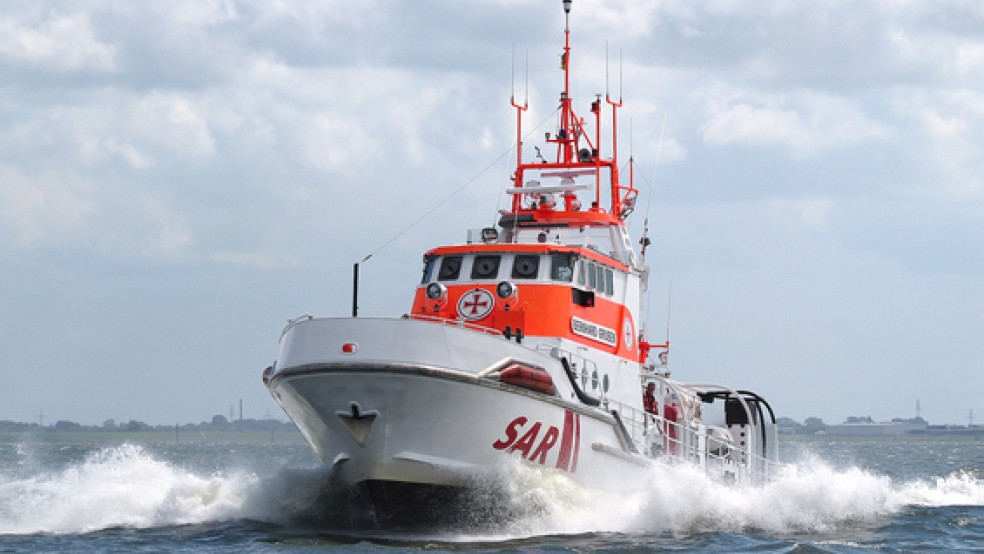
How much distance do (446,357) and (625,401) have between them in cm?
530

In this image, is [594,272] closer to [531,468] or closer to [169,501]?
[531,468]

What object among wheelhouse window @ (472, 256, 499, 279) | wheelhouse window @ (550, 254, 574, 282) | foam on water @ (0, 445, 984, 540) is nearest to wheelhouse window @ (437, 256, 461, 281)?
wheelhouse window @ (472, 256, 499, 279)

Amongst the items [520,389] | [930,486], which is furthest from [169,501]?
[930,486]

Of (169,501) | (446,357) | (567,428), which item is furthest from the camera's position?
(169,501)

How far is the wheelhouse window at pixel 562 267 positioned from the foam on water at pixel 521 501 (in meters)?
3.30

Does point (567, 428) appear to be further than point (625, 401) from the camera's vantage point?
No

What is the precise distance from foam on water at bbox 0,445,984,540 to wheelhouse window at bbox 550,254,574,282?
330 centimetres

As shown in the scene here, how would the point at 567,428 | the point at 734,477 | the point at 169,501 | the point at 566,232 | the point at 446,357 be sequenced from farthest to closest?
the point at 734,477 → the point at 566,232 → the point at 169,501 → the point at 567,428 → the point at 446,357

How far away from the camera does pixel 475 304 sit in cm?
2073

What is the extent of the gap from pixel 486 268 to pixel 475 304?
2.62 feet

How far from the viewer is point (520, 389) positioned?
17.9 m

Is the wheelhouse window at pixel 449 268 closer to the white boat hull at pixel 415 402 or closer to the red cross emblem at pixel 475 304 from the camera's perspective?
the red cross emblem at pixel 475 304

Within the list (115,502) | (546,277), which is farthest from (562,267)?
(115,502)

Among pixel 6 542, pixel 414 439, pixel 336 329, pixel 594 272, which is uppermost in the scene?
pixel 594 272
